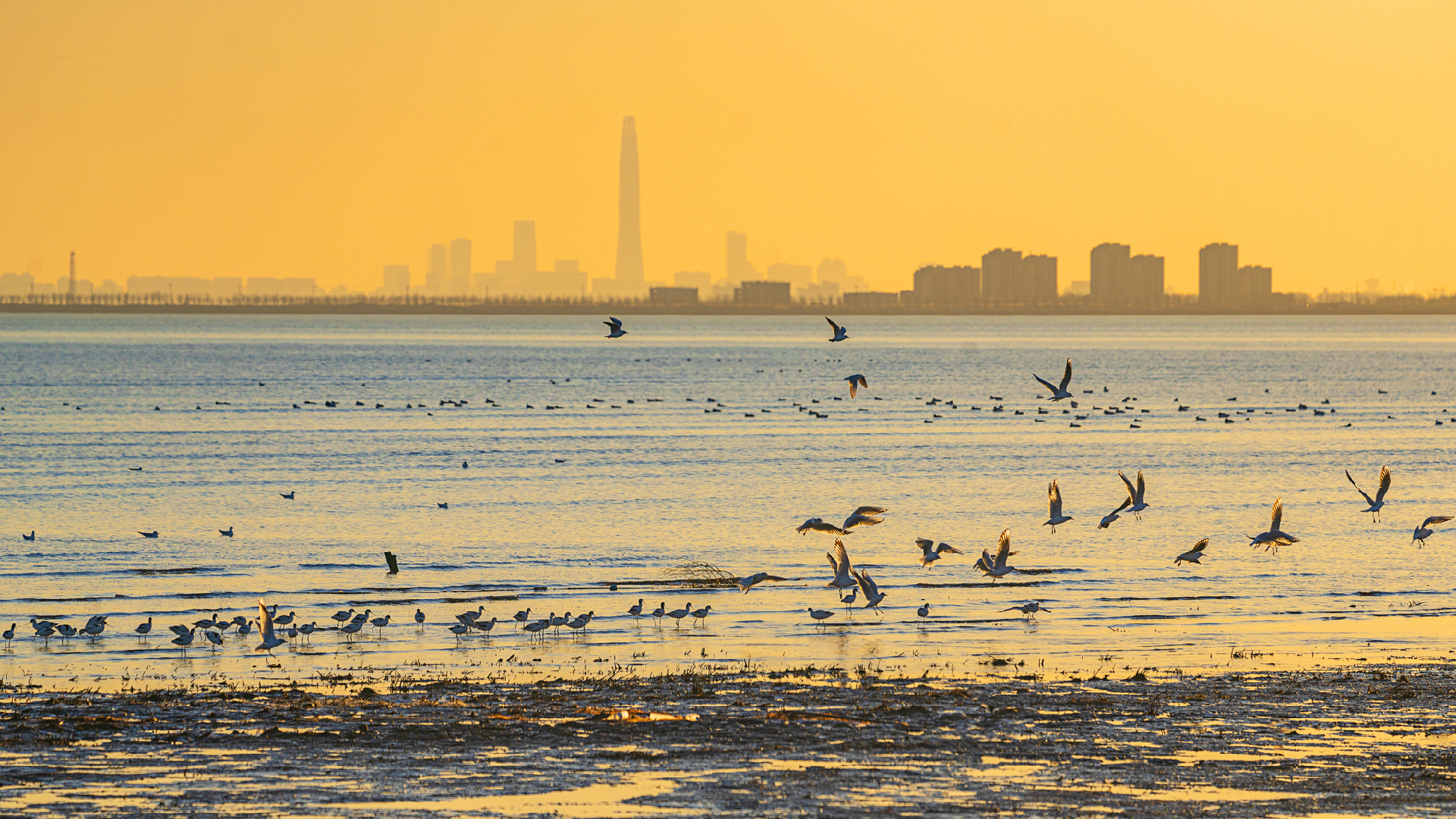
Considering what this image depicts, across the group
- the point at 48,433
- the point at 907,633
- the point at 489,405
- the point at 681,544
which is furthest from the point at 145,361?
the point at 907,633

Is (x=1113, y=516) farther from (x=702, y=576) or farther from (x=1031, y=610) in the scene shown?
(x=702, y=576)

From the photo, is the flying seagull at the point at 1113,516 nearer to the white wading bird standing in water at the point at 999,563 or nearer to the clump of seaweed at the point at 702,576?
the white wading bird standing in water at the point at 999,563

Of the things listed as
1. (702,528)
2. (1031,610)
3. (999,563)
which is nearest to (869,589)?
(999,563)

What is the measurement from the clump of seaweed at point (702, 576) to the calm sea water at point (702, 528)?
0.62 m

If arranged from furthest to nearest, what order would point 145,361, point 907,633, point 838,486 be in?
1. point 145,361
2. point 838,486
3. point 907,633

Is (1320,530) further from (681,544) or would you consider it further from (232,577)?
(232,577)

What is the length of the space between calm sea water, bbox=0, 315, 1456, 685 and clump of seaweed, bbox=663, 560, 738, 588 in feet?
2.03

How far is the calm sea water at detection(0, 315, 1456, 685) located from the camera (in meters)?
26.0

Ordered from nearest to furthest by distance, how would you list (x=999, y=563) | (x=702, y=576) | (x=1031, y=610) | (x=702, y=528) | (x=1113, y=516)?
(x=1031, y=610) → (x=999, y=563) → (x=1113, y=516) → (x=702, y=576) → (x=702, y=528)

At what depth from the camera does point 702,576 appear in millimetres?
34375

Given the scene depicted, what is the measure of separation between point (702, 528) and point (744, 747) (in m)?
26.7

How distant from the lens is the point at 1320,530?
140 feet

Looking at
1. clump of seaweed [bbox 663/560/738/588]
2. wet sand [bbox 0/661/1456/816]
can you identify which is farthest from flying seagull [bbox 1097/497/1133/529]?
clump of seaweed [bbox 663/560/738/588]

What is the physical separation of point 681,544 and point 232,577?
1115cm
